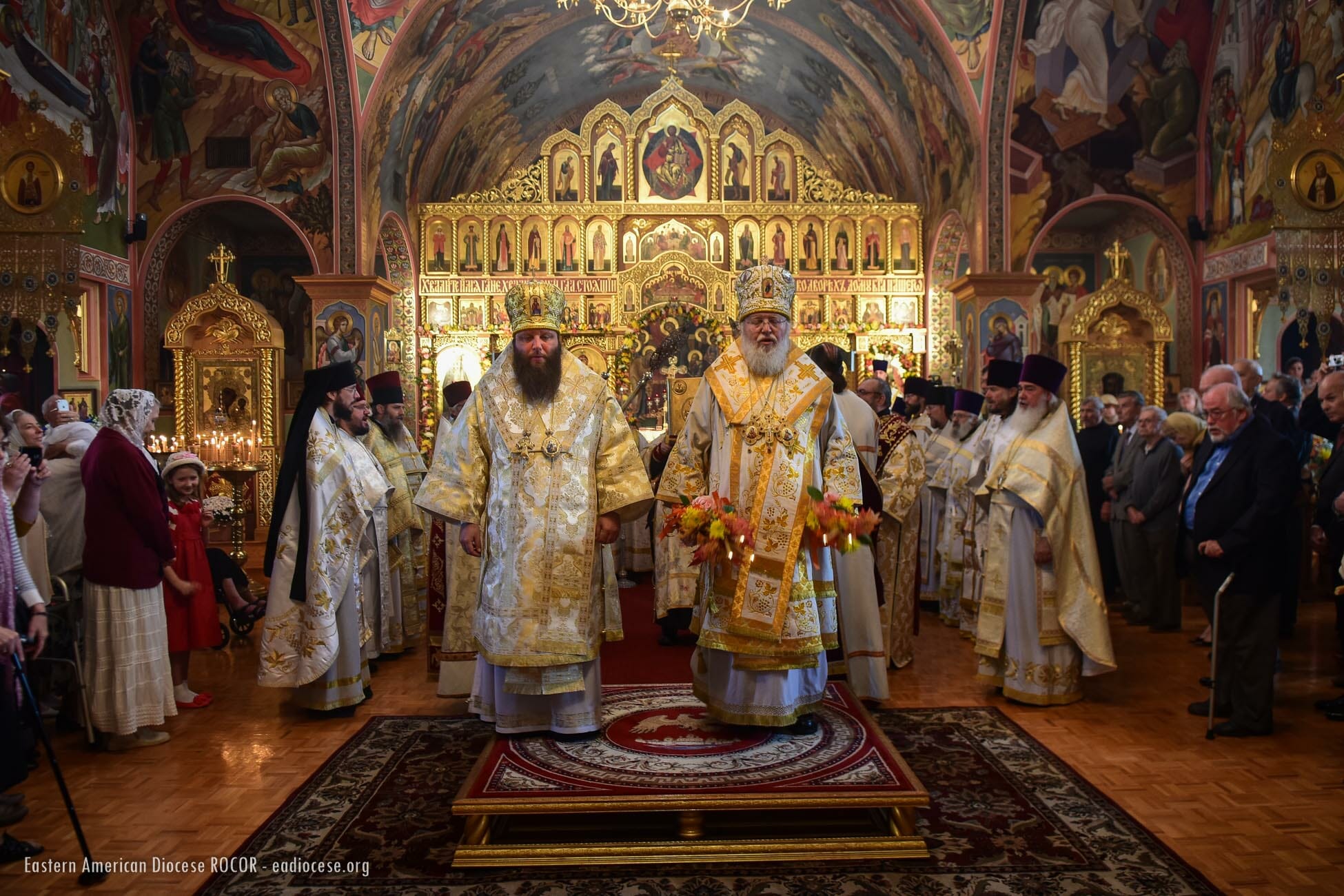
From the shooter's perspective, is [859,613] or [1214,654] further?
[859,613]

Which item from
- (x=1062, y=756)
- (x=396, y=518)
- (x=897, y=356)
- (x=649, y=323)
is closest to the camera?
(x=1062, y=756)

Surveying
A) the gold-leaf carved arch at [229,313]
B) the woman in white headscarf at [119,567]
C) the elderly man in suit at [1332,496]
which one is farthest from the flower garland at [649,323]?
the woman in white headscarf at [119,567]

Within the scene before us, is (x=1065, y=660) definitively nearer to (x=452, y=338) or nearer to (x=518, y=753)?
(x=518, y=753)

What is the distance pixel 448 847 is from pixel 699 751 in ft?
3.57

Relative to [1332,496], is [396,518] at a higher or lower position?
lower

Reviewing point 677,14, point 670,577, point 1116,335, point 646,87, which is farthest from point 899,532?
point 646,87

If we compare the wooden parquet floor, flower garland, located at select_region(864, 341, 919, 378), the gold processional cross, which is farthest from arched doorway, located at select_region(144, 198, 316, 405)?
the gold processional cross

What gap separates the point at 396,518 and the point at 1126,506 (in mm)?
5857

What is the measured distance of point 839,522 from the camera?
14.5 feet

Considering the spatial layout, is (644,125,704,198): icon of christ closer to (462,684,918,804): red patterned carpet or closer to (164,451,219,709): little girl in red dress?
(164,451,219,709): little girl in red dress

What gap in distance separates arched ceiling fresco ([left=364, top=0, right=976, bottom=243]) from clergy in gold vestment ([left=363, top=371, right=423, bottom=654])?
8.84m

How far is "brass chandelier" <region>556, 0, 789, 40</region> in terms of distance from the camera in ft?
43.6

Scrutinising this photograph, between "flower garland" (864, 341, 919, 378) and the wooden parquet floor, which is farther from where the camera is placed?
"flower garland" (864, 341, 919, 378)

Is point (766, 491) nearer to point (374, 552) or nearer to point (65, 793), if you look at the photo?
point (65, 793)
